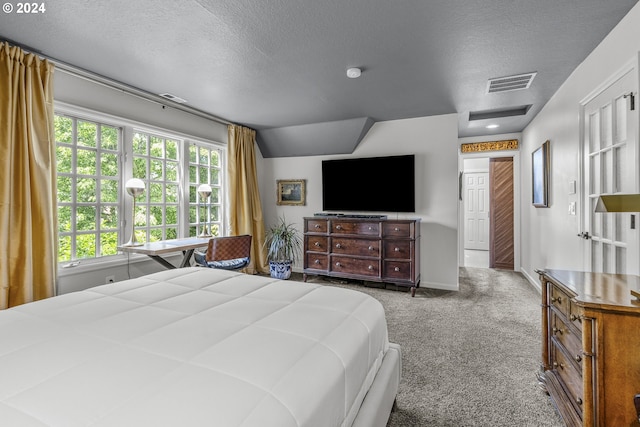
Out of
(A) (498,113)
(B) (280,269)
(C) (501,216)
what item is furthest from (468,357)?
(C) (501,216)

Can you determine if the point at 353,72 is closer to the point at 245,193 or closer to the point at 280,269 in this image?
the point at 245,193

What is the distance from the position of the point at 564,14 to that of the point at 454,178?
2.36 metres

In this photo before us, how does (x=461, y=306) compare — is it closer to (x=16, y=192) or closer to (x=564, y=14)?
(x=564, y=14)

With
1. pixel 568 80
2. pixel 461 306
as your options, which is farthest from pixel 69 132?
pixel 568 80

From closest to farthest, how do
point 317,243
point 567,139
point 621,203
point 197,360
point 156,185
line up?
point 197,360 → point 621,203 → point 567,139 → point 156,185 → point 317,243

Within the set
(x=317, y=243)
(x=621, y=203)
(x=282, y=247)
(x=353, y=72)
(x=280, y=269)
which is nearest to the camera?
(x=621, y=203)

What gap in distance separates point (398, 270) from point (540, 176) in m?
2.20

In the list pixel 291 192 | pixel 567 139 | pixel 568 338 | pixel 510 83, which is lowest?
pixel 568 338

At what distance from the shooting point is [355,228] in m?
4.31

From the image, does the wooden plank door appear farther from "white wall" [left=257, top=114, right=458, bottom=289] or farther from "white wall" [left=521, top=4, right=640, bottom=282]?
"white wall" [left=257, top=114, right=458, bottom=289]

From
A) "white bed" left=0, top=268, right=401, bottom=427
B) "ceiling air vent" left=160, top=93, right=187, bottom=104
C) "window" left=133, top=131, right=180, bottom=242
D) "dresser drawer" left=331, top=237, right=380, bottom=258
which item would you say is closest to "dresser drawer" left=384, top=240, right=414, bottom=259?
"dresser drawer" left=331, top=237, right=380, bottom=258

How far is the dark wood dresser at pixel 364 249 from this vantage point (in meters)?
4.01

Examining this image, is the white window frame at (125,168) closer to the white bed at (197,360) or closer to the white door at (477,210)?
the white bed at (197,360)

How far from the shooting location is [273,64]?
2.81 m
